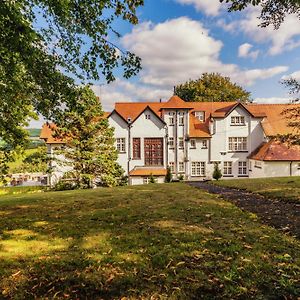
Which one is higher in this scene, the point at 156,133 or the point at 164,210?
the point at 156,133

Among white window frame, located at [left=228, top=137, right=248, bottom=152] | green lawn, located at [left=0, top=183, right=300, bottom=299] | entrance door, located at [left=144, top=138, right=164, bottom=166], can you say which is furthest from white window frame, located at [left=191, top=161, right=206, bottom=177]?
green lawn, located at [left=0, top=183, right=300, bottom=299]

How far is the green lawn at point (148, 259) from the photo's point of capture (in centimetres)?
392

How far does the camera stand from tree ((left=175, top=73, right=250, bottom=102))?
63.6 m

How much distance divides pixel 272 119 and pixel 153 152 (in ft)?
61.4

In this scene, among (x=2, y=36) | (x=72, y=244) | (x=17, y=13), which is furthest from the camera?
(x=72, y=244)

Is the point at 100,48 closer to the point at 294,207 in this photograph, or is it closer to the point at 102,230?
the point at 102,230

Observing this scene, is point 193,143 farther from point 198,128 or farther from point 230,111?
point 230,111

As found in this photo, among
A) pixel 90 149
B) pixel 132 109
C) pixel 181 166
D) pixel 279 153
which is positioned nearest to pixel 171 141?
pixel 181 166

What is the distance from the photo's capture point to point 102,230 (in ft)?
22.4

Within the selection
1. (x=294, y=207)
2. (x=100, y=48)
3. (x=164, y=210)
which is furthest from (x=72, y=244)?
(x=294, y=207)

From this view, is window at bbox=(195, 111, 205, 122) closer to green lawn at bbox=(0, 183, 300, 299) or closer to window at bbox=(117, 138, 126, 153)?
window at bbox=(117, 138, 126, 153)

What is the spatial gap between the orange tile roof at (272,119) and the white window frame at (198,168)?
10274 millimetres

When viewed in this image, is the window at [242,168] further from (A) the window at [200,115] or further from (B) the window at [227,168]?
(A) the window at [200,115]

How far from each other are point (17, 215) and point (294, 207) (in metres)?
9.05
